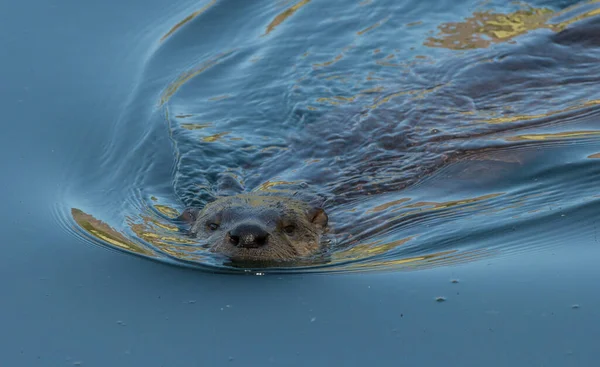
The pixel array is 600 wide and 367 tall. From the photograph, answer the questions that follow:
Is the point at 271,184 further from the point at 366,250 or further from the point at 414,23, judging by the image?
the point at 414,23

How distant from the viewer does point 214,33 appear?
10.8 meters

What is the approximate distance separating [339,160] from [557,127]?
189cm

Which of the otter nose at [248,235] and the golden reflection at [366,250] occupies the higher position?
the otter nose at [248,235]

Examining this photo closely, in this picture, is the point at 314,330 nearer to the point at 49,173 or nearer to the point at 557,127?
the point at 49,173

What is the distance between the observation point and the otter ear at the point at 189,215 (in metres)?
7.82

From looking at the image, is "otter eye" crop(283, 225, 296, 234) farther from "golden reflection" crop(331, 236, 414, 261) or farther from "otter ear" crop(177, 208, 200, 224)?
"otter ear" crop(177, 208, 200, 224)

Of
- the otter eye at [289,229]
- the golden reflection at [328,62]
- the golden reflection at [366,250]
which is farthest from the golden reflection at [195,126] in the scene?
the golden reflection at [366,250]

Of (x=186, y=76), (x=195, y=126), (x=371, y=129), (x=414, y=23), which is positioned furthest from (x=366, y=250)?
(x=414, y=23)

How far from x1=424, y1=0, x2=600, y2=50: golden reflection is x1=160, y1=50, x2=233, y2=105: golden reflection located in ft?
6.69

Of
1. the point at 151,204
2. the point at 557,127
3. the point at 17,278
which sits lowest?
the point at 557,127

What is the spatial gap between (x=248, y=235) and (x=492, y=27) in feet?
16.2

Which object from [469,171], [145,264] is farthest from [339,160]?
[145,264]

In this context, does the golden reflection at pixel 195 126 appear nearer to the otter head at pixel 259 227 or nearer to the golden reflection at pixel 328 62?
the golden reflection at pixel 328 62

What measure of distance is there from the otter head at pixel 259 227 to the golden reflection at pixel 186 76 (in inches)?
84.0
